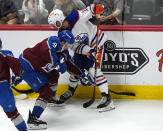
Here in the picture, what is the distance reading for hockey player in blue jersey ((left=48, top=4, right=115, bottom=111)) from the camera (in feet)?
11.2

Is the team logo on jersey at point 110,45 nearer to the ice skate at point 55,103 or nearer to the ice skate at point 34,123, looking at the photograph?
the ice skate at point 55,103

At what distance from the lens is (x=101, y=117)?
3.30m

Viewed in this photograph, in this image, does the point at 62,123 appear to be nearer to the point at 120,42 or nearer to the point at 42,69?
the point at 42,69

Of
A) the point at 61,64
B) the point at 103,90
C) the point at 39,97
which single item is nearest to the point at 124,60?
the point at 103,90

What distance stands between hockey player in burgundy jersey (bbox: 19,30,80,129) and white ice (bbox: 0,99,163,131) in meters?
0.20

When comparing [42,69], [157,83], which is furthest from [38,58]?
[157,83]

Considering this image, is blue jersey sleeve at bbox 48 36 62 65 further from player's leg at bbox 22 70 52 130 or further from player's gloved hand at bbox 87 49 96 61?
player's gloved hand at bbox 87 49 96 61

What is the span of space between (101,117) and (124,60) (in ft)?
2.60

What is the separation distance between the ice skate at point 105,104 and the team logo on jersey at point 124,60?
0.36 meters

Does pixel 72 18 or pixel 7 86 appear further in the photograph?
pixel 72 18

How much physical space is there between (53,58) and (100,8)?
77 cm

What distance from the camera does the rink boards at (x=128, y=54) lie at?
3.68 m

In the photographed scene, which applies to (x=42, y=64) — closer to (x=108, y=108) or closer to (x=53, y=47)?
(x=53, y=47)

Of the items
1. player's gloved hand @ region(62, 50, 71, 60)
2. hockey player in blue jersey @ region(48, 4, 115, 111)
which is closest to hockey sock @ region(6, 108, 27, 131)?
player's gloved hand @ region(62, 50, 71, 60)
